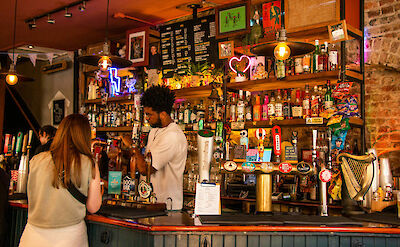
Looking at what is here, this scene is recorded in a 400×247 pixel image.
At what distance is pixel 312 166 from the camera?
121 inches

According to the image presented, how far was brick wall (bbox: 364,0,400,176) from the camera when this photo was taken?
13.7 ft

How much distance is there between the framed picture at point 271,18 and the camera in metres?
4.59

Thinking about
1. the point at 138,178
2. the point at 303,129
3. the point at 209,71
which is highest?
the point at 209,71

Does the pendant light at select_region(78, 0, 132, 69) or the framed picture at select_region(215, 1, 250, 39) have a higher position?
the framed picture at select_region(215, 1, 250, 39)

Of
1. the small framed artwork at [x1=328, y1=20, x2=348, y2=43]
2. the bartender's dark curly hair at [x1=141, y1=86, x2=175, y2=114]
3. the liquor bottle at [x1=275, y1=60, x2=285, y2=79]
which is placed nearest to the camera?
the bartender's dark curly hair at [x1=141, y1=86, x2=175, y2=114]

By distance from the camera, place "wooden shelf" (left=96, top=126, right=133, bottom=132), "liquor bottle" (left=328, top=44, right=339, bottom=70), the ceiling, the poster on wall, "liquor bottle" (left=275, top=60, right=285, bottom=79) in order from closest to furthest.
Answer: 1. "liquor bottle" (left=328, top=44, right=339, bottom=70)
2. "liquor bottle" (left=275, top=60, right=285, bottom=79)
3. the ceiling
4. "wooden shelf" (left=96, top=126, right=133, bottom=132)
5. the poster on wall

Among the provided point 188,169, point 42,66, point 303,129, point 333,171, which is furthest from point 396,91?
point 42,66

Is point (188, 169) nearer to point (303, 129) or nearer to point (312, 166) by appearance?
point (303, 129)

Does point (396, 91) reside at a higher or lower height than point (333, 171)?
higher

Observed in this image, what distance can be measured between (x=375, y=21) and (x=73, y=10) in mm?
3643

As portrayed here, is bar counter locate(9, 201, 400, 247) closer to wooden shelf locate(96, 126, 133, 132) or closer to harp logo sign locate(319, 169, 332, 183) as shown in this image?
harp logo sign locate(319, 169, 332, 183)

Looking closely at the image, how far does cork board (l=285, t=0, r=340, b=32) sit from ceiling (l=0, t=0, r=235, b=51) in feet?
3.51

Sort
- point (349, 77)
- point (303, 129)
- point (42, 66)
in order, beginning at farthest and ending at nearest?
point (42, 66) < point (303, 129) < point (349, 77)

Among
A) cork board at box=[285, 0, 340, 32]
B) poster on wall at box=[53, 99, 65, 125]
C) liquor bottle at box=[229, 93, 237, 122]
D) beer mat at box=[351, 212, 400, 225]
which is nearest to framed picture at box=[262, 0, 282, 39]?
cork board at box=[285, 0, 340, 32]
